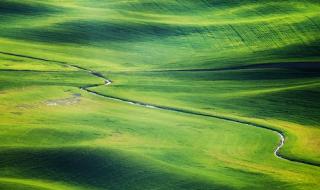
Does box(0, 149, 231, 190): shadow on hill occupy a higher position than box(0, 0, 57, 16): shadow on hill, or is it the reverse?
box(0, 0, 57, 16): shadow on hill

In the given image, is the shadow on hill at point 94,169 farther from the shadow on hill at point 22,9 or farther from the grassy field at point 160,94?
the shadow on hill at point 22,9

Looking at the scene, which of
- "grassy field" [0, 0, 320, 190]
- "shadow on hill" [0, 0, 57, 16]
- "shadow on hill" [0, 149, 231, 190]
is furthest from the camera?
"shadow on hill" [0, 0, 57, 16]

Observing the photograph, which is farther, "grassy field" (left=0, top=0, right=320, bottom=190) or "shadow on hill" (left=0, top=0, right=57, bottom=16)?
"shadow on hill" (left=0, top=0, right=57, bottom=16)

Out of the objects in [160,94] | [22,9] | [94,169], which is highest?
[22,9]

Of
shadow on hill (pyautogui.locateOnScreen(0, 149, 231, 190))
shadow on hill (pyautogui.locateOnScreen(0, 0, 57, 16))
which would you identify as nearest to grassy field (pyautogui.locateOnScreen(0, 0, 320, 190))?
shadow on hill (pyautogui.locateOnScreen(0, 149, 231, 190))

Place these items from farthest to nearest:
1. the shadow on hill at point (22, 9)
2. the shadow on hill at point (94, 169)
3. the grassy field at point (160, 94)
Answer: the shadow on hill at point (22, 9), the grassy field at point (160, 94), the shadow on hill at point (94, 169)

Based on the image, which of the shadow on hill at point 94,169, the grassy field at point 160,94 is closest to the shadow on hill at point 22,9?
the grassy field at point 160,94

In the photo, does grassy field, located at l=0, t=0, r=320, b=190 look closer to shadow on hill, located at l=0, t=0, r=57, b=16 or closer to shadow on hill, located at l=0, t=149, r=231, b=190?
shadow on hill, located at l=0, t=149, r=231, b=190

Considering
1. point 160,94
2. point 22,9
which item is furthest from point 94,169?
point 22,9

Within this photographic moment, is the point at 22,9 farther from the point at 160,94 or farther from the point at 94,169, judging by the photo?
the point at 94,169

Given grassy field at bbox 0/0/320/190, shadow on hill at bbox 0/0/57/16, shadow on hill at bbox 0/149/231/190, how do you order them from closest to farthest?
1. shadow on hill at bbox 0/149/231/190
2. grassy field at bbox 0/0/320/190
3. shadow on hill at bbox 0/0/57/16
